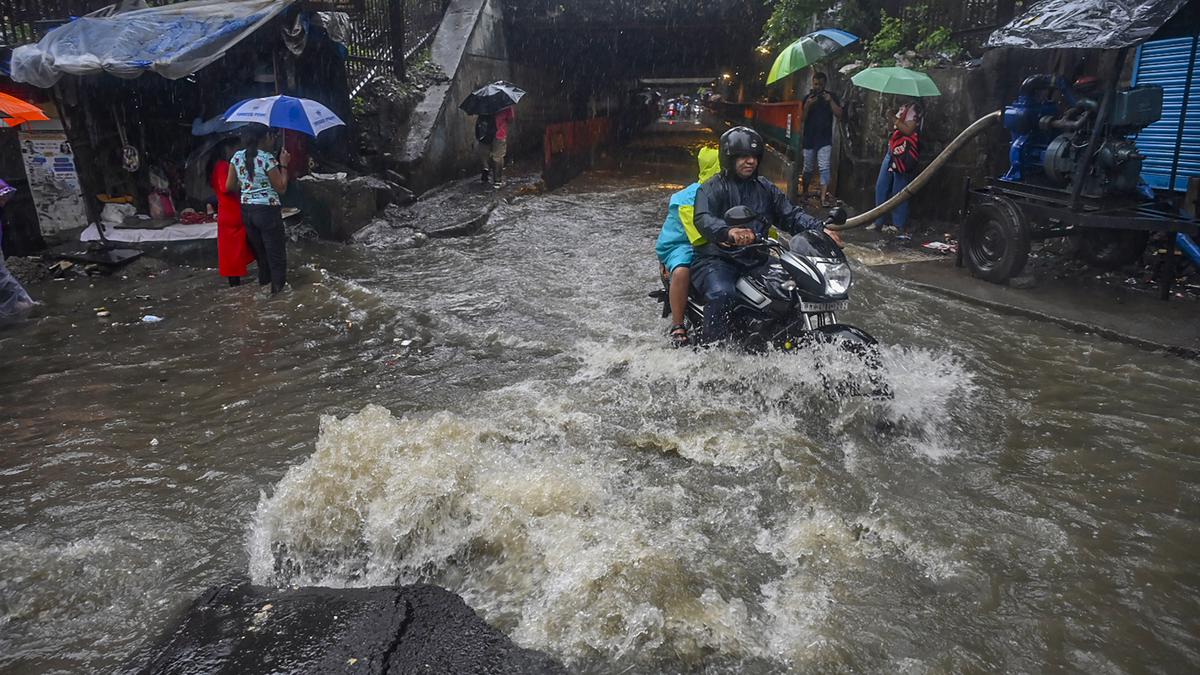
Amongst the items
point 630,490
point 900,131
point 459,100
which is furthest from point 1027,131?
point 459,100

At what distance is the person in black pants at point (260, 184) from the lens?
8.20 metres

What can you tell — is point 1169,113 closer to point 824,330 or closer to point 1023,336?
point 1023,336

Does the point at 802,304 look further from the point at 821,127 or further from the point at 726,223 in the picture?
the point at 821,127

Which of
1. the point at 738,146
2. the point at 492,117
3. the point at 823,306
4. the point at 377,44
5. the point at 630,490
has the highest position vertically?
the point at 377,44

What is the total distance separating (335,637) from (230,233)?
679 centimetres

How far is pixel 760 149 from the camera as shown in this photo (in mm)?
5555

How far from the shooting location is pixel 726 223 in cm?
531

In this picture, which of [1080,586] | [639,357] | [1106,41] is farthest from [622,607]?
[1106,41]

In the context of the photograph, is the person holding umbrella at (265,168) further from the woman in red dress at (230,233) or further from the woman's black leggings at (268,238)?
the woman in red dress at (230,233)

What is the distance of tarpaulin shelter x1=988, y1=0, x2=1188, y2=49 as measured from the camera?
257 inches

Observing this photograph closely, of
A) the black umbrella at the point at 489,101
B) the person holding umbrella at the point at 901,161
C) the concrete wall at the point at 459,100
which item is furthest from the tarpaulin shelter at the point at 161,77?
the person holding umbrella at the point at 901,161

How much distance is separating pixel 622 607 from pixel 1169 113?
8856 millimetres

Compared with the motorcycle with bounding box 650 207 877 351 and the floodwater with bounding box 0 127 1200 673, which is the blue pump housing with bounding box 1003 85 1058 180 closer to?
the floodwater with bounding box 0 127 1200 673

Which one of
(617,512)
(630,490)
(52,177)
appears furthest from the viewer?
(52,177)
